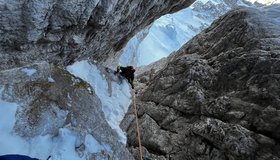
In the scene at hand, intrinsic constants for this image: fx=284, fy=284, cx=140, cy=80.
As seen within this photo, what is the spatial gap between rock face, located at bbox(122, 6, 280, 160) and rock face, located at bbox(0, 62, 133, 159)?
4277 mm

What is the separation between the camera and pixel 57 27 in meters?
9.75

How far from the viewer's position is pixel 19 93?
5543 mm

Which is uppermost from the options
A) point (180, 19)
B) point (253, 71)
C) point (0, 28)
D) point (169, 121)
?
point (253, 71)

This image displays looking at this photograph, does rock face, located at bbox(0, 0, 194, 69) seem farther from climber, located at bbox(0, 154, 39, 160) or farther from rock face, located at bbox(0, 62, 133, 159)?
climber, located at bbox(0, 154, 39, 160)

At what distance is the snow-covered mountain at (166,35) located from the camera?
33.7 meters

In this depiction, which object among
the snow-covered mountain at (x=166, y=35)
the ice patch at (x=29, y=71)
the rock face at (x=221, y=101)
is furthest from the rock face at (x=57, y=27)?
the snow-covered mountain at (x=166, y=35)

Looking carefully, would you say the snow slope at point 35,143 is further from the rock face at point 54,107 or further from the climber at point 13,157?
the climber at point 13,157

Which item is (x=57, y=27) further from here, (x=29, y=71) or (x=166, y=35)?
(x=166, y=35)

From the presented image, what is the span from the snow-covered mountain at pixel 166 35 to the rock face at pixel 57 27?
1676 centimetres

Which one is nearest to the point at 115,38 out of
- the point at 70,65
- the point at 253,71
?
the point at 70,65

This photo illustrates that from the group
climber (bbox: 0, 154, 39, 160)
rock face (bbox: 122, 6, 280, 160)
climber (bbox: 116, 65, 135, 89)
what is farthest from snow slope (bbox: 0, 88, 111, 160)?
climber (bbox: 116, 65, 135, 89)

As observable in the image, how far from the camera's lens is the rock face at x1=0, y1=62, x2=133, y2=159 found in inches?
210

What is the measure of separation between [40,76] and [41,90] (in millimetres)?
415

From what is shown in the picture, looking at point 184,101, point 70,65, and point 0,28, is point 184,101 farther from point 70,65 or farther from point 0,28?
point 0,28
